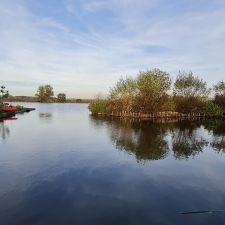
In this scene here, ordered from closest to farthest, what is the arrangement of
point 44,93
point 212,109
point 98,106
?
point 98,106 < point 212,109 < point 44,93

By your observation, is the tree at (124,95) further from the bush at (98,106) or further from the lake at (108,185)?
the lake at (108,185)

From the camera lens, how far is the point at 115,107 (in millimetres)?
63344

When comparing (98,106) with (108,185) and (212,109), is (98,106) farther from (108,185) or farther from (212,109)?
(108,185)

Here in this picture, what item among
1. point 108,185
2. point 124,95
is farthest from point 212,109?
point 108,185

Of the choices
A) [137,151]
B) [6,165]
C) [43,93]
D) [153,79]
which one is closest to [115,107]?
[153,79]

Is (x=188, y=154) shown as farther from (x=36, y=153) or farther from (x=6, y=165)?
(x=6, y=165)

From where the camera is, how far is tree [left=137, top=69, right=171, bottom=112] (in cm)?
6066

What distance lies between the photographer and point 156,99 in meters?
61.4

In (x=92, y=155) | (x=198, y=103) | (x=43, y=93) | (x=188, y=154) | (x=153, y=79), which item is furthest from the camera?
(x=43, y=93)

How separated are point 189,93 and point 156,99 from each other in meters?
16.3

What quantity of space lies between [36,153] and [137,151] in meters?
8.28

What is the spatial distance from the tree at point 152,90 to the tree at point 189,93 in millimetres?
8213

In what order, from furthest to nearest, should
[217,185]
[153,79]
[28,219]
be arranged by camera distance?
[153,79]
[217,185]
[28,219]

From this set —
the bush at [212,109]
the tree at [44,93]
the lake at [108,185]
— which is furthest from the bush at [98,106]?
the tree at [44,93]
